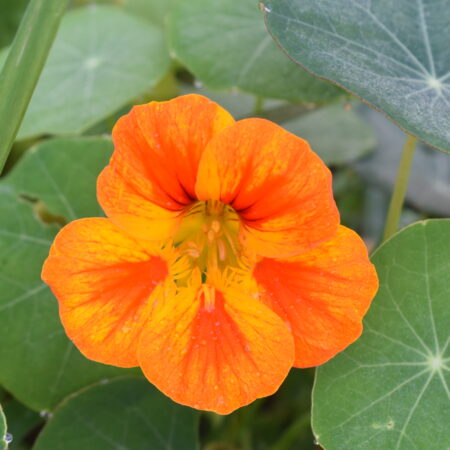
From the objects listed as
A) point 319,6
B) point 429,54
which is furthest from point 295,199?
point 429,54

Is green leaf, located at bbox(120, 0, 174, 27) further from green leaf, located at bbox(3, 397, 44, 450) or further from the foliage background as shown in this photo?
green leaf, located at bbox(3, 397, 44, 450)

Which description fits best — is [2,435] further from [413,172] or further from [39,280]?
[413,172]

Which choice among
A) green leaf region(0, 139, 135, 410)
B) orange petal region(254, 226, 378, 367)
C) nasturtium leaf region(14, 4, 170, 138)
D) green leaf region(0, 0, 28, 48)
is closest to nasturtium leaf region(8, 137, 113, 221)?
green leaf region(0, 139, 135, 410)

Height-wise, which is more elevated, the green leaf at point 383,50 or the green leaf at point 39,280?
the green leaf at point 383,50

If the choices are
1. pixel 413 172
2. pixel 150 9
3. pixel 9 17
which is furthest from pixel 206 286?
pixel 9 17

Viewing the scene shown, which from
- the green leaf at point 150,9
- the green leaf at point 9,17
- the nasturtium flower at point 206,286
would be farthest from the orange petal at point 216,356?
the green leaf at point 9,17

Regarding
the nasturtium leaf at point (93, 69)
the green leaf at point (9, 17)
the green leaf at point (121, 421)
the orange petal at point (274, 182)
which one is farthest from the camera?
the green leaf at point (9, 17)

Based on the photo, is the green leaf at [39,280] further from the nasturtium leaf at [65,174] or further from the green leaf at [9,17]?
the green leaf at [9,17]
